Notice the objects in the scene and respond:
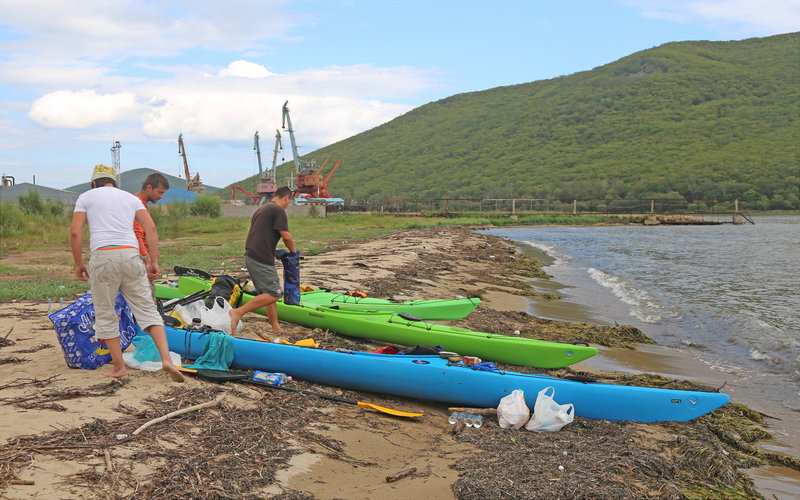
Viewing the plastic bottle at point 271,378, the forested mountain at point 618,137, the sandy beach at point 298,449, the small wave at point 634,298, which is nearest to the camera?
the sandy beach at point 298,449

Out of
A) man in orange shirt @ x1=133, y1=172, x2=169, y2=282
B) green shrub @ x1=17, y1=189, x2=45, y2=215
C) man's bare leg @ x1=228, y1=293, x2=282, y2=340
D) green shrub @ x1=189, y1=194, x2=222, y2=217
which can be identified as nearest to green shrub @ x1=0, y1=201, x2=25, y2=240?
green shrub @ x1=17, y1=189, x2=45, y2=215

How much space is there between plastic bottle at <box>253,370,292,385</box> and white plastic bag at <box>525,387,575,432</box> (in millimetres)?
2280

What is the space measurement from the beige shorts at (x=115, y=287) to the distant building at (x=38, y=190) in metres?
45.8

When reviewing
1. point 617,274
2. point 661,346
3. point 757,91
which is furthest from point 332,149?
point 661,346

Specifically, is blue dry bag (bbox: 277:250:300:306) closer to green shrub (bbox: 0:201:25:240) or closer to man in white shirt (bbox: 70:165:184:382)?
man in white shirt (bbox: 70:165:184:382)

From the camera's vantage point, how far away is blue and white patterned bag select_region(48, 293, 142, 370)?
17.4 ft

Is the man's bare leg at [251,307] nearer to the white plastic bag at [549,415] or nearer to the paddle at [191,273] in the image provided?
the paddle at [191,273]

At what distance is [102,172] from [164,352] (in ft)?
5.51

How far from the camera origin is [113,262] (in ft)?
16.1

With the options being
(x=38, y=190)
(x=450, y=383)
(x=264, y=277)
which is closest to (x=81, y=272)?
(x=264, y=277)

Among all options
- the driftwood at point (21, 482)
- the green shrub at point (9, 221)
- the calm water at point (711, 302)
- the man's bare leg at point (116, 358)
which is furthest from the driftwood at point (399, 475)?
the green shrub at point (9, 221)

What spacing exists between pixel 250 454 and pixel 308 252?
13377 millimetres

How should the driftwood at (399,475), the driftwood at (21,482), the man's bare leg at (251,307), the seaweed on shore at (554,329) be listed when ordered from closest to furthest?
the driftwood at (21,482) < the driftwood at (399,475) < the man's bare leg at (251,307) < the seaweed on shore at (554,329)

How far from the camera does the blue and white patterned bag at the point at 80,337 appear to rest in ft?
17.4
